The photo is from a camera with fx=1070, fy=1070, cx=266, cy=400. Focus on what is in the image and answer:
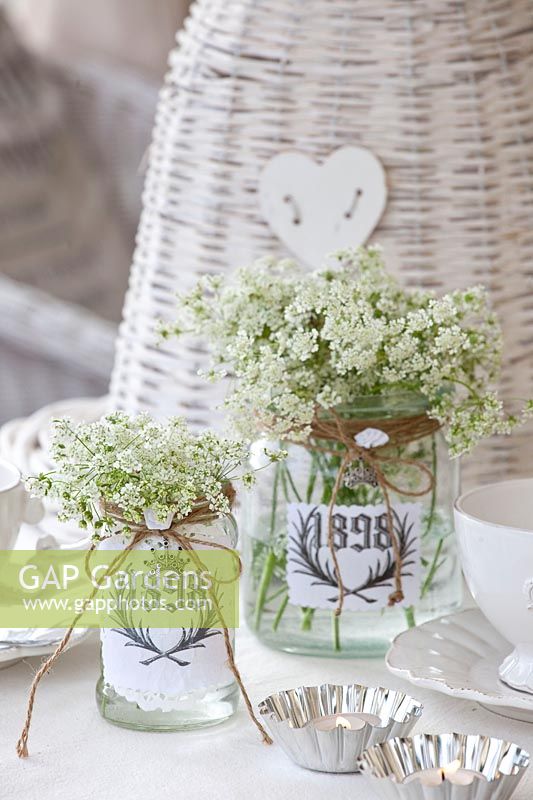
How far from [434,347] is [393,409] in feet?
0.18

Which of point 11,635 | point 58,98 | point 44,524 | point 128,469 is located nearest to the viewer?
point 128,469

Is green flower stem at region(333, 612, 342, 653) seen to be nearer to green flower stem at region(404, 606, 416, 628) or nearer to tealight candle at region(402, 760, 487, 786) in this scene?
green flower stem at region(404, 606, 416, 628)

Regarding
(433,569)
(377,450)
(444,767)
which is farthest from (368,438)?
(444,767)

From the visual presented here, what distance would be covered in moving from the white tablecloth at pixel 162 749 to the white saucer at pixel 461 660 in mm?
19

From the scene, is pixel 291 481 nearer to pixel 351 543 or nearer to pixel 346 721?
pixel 351 543

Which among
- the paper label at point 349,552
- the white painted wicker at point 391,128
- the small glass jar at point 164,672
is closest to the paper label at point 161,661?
the small glass jar at point 164,672

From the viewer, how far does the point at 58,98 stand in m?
2.25

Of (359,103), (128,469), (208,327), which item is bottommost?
(128,469)

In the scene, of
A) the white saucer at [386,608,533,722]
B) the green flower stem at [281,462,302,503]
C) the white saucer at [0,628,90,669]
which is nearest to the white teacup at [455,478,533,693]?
the white saucer at [386,608,533,722]

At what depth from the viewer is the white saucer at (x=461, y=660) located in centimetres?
59

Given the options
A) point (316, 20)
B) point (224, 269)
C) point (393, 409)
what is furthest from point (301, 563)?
point (316, 20)

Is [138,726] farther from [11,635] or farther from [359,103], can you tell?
[359,103]

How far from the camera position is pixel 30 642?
25.9 inches

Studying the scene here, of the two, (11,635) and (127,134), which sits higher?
(127,134)
